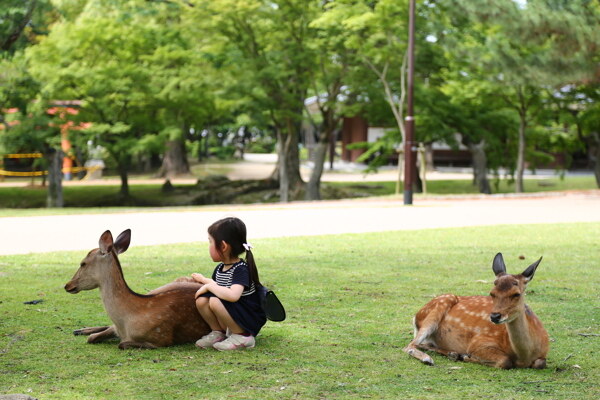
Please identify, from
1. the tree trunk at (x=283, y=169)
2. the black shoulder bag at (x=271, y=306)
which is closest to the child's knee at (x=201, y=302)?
the black shoulder bag at (x=271, y=306)

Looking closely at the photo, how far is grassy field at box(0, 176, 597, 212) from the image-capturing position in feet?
119

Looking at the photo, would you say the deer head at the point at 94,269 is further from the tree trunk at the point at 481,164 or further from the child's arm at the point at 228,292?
the tree trunk at the point at 481,164

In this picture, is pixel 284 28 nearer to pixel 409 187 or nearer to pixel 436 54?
pixel 436 54

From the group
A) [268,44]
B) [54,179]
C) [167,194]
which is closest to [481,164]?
[268,44]

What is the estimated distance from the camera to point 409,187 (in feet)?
77.8

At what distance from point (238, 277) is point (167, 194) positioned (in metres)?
33.5

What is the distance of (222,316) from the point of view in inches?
240

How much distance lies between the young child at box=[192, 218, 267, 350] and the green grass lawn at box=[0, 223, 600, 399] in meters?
0.18

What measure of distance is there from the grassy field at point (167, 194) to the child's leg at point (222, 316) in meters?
29.0

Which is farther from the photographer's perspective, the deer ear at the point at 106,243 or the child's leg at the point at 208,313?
the child's leg at the point at 208,313

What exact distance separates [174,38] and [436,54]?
10.7 metres

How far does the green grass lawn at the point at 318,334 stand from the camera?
510 cm

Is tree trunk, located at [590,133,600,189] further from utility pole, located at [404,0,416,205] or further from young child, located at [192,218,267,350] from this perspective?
young child, located at [192,218,267,350]

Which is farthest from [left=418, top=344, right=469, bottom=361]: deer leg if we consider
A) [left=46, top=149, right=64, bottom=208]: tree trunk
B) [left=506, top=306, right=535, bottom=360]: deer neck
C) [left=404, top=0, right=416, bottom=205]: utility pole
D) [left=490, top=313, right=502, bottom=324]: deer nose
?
[left=46, top=149, right=64, bottom=208]: tree trunk
